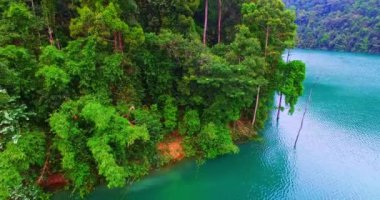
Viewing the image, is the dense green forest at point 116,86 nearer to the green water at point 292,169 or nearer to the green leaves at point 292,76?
the green leaves at point 292,76

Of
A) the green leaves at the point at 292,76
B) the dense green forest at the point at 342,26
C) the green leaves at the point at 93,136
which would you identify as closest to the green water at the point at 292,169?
the green leaves at the point at 93,136

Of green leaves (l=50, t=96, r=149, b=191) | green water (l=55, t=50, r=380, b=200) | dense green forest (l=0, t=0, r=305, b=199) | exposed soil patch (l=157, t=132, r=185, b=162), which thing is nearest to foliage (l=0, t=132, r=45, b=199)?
dense green forest (l=0, t=0, r=305, b=199)

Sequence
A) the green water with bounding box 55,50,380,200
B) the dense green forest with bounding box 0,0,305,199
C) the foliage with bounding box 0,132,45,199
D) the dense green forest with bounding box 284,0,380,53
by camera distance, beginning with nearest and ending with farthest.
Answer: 1. the foliage with bounding box 0,132,45,199
2. the dense green forest with bounding box 0,0,305,199
3. the green water with bounding box 55,50,380,200
4. the dense green forest with bounding box 284,0,380,53

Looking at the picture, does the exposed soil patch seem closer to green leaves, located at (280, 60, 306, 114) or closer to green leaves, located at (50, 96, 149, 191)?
green leaves, located at (50, 96, 149, 191)

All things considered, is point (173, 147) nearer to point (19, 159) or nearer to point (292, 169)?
point (292, 169)

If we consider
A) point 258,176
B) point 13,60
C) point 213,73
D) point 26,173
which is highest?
point 13,60

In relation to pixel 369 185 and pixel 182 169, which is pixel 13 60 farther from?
pixel 369 185

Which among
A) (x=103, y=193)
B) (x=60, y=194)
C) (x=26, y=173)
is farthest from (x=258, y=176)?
(x=26, y=173)

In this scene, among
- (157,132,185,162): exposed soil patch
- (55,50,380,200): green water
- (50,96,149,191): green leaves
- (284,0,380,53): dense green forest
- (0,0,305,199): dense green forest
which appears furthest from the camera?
(284,0,380,53): dense green forest
